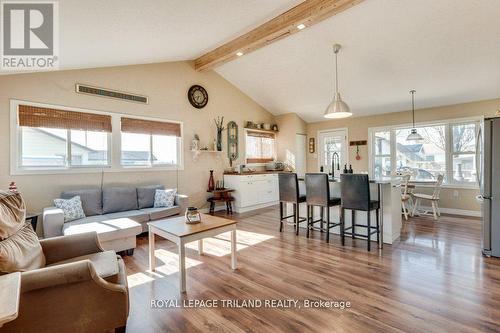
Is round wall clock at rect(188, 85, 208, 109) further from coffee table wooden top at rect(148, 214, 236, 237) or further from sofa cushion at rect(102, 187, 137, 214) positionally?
coffee table wooden top at rect(148, 214, 236, 237)

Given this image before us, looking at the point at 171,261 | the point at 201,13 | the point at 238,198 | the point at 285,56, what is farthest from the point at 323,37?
the point at 171,261

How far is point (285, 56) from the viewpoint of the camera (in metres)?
5.05

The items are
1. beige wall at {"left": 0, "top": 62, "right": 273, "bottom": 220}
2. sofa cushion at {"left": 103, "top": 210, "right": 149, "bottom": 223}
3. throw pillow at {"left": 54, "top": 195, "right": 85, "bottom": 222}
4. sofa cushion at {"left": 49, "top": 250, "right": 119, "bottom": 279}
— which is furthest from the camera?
sofa cushion at {"left": 103, "top": 210, "right": 149, "bottom": 223}

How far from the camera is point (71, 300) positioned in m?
1.53

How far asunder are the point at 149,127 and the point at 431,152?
6437 millimetres

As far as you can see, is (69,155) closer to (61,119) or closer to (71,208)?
(61,119)

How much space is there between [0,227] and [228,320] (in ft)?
5.69

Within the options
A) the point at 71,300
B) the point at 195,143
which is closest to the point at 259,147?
the point at 195,143

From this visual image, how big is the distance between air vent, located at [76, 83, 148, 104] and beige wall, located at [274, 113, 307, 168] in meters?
4.20

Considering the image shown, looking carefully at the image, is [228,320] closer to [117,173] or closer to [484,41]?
[117,173]

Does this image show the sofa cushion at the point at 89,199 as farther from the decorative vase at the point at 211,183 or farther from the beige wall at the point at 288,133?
the beige wall at the point at 288,133

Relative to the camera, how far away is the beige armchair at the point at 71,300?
1.41 meters

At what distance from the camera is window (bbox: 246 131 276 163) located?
7.13 meters

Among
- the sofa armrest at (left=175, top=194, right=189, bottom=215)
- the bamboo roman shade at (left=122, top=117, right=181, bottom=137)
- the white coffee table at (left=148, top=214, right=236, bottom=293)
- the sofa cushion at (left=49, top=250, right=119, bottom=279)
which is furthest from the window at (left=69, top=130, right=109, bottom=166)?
the sofa cushion at (left=49, top=250, right=119, bottom=279)
